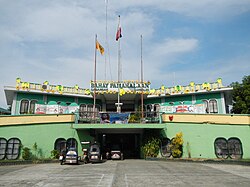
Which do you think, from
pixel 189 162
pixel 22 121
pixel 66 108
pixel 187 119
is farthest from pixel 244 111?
pixel 22 121

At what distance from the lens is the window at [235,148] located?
18672mm

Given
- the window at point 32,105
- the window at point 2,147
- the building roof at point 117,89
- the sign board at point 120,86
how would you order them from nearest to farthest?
1. the window at point 2,147
2. the building roof at point 117,89
3. the sign board at point 120,86
4. the window at point 32,105

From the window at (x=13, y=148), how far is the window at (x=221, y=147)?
16440 mm

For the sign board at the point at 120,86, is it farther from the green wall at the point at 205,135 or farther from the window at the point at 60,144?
the window at the point at 60,144

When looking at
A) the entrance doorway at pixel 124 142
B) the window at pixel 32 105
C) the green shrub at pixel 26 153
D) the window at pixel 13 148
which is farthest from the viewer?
the entrance doorway at pixel 124 142

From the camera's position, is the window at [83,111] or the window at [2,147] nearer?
the window at [2,147]

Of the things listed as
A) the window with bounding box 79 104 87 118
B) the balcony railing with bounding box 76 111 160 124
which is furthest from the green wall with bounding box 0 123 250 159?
the window with bounding box 79 104 87 118

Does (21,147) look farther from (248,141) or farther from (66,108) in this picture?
(248,141)

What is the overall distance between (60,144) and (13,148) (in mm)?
3697

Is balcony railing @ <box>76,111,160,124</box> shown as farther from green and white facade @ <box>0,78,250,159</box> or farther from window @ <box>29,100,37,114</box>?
window @ <box>29,100,37,114</box>

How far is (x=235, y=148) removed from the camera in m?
18.8

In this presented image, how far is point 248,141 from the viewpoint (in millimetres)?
18938

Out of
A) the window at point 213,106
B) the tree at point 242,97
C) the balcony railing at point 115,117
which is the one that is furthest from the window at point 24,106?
the tree at point 242,97

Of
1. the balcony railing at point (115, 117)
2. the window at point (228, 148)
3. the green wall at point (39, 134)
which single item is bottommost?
the window at point (228, 148)
